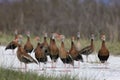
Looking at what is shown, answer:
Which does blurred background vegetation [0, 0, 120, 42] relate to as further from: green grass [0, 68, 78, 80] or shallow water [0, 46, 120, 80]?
green grass [0, 68, 78, 80]

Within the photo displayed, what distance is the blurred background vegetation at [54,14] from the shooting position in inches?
1309

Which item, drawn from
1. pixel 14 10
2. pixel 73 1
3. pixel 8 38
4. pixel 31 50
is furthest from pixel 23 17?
pixel 31 50

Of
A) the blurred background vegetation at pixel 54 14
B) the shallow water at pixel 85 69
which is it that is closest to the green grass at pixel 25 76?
the shallow water at pixel 85 69

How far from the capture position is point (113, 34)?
21672mm

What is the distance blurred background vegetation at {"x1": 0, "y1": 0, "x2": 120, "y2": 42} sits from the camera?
3325 cm

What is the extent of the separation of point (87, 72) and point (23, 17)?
86.3 ft

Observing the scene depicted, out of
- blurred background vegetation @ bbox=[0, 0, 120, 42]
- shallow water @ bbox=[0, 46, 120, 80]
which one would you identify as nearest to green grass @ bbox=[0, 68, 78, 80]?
shallow water @ bbox=[0, 46, 120, 80]

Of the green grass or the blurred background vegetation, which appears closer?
the green grass

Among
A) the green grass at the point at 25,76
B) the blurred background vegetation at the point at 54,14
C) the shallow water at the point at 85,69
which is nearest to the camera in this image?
the green grass at the point at 25,76

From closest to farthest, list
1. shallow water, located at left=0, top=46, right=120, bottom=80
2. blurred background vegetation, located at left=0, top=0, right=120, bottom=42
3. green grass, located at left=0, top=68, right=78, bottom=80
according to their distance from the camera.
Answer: green grass, located at left=0, top=68, right=78, bottom=80
shallow water, located at left=0, top=46, right=120, bottom=80
blurred background vegetation, located at left=0, top=0, right=120, bottom=42

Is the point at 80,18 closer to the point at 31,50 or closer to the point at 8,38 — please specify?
the point at 8,38

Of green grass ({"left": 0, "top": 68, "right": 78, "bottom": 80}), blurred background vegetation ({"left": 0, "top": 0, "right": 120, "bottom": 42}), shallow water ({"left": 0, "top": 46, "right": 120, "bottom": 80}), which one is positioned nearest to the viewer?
green grass ({"left": 0, "top": 68, "right": 78, "bottom": 80})

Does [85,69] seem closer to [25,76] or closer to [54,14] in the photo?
[25,76]

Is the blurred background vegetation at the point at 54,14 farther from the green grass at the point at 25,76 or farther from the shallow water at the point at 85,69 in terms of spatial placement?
the green grass at the point at 25,76
